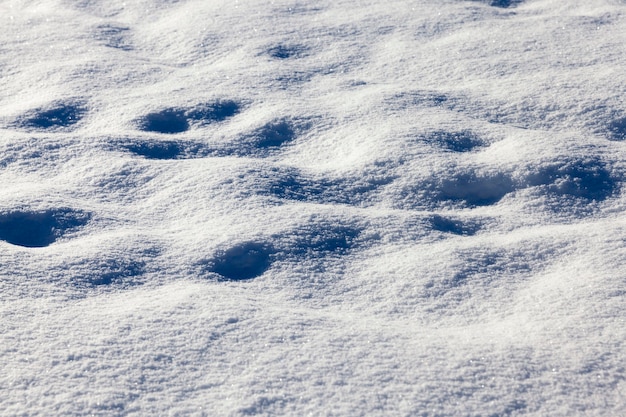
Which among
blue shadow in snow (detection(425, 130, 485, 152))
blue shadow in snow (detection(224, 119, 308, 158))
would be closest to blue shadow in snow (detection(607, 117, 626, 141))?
blue shadow in snow (detection(425, 130, 485, 152))

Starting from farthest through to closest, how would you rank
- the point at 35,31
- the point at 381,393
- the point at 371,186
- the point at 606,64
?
the point at 35,31
the point at 606,64
the point at 371,186
the point at 381,393

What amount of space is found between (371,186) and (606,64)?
1075 mm

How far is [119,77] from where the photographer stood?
8.16 feet

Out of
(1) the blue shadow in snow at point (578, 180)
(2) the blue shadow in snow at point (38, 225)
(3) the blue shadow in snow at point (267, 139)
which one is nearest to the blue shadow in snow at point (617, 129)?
(1) the blue shadow in snow at point (578, 180)

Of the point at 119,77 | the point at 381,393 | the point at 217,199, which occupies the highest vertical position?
the point at 119,77

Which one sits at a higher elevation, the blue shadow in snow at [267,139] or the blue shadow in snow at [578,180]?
the blue shadow in snow at [267,139]

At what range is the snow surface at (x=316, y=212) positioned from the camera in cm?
133

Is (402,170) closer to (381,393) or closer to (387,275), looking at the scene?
(387,275)

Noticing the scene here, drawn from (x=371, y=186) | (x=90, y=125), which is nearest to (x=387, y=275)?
(x=371, y=186)

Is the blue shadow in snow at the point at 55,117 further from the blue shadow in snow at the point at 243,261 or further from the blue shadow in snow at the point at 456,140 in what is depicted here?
the blue shadow in snow at the point at 456,140

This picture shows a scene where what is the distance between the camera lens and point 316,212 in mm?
1810

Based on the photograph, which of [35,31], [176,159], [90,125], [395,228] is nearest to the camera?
[395,228]

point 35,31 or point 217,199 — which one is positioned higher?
point 35,31

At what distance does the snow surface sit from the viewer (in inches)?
52.2
